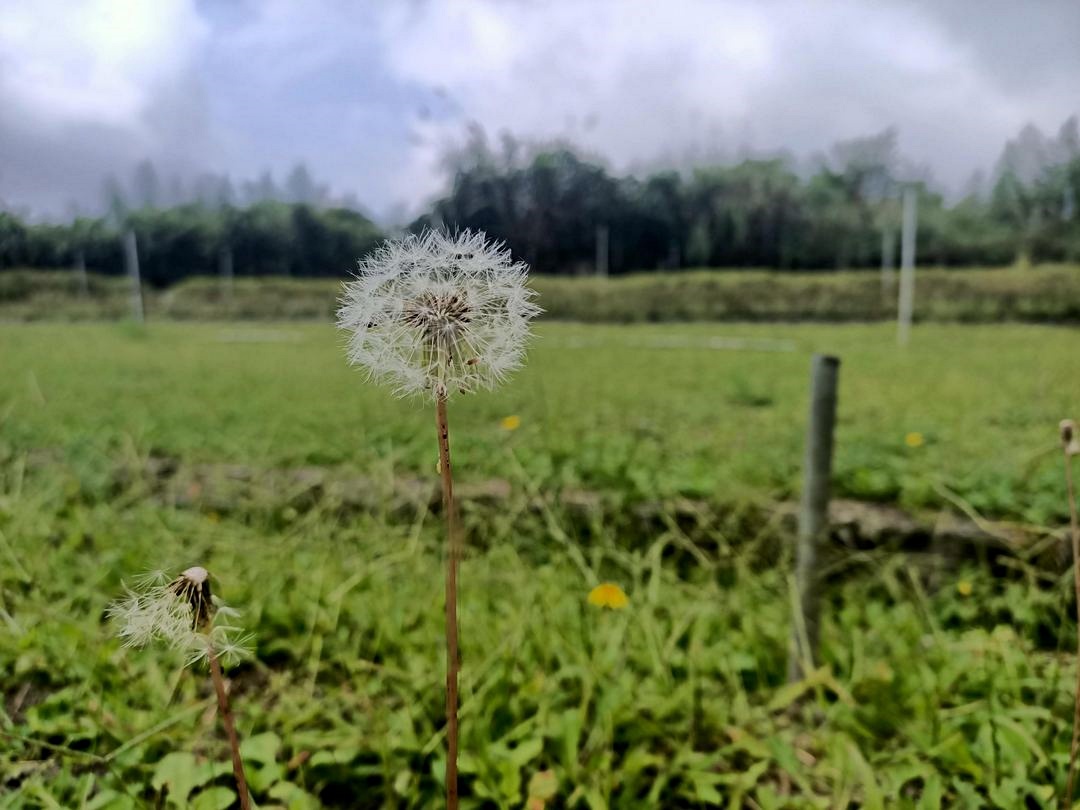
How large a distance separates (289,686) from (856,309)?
17.3 ft

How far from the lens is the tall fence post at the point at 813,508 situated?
91 centimetres

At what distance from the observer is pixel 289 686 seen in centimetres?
82

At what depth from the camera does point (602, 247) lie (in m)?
2.19

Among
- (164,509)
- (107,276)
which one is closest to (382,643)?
(164,509)

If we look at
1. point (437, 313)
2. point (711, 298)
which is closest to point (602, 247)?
point (437, 313)

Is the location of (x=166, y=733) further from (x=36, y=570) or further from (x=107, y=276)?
(x=107, y=276)

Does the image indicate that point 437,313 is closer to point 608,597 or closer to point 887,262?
point 608,597

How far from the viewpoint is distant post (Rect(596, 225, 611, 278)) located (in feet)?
6.24

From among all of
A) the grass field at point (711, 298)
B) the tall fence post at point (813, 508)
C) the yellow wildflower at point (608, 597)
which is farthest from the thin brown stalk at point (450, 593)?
the grass field at point (711, 298)

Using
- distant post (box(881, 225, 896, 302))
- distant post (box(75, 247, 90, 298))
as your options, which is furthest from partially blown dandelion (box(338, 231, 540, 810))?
distant post (box(881, 225, 896, 302))

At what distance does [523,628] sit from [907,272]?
14.8 feet

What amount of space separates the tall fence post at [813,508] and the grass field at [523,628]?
0.18ft

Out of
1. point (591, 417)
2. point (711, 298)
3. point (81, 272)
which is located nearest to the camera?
point (81, 272)

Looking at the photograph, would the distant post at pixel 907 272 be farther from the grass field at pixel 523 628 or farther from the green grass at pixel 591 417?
the grass field at pixel 523 628
